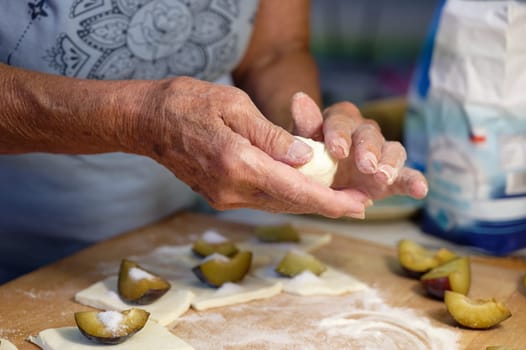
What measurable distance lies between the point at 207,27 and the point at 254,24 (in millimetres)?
259

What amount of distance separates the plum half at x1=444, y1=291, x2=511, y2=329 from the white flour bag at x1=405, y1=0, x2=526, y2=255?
0.46 m

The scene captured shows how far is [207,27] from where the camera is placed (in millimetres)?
1766

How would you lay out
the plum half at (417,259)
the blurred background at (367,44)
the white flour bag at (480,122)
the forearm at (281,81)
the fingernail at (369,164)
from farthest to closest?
the blurred background at (367,44)
the forearm at (281,81)
the white flour bag at (480,122)
the plum half at (417,259)
the fingernail at (369,164)

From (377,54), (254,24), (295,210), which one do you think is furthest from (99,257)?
(377,54)

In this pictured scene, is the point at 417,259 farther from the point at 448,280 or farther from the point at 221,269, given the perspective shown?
the point at 221,269

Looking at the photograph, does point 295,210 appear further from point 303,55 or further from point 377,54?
point 377,54

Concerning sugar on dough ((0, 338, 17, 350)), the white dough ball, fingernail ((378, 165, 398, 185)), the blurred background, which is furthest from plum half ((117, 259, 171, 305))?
the blurred background

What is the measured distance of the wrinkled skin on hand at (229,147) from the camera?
1.28 m

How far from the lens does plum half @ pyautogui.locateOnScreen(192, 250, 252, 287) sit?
1562 mm

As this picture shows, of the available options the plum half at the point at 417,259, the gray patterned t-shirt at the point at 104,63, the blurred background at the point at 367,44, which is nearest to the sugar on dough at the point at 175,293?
the plum half at the point at 417,259

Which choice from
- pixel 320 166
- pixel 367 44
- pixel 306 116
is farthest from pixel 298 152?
pixel 367 44

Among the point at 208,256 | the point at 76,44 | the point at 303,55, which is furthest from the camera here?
the point at 303,55

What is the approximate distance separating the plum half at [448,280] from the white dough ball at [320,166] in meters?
0.32

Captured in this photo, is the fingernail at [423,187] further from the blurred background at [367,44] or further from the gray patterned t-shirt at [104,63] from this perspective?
the blurred background at [367,44]
